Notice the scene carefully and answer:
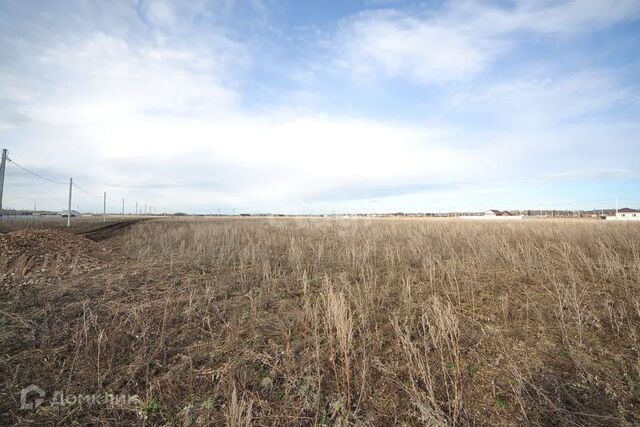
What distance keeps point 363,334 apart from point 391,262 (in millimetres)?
4231

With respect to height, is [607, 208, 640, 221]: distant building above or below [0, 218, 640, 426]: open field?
above

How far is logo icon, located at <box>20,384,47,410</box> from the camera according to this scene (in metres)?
2.92

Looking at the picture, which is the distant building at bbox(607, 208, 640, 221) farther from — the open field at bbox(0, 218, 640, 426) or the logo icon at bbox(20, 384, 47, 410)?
the logo icon at bbox(20, 384, 47, 410)

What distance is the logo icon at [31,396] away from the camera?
115 inches

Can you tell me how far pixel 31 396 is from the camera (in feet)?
10.0

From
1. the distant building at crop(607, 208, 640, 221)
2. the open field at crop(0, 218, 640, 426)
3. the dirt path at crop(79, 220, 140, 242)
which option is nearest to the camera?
the open field at crop(0, 218, 640, 426)

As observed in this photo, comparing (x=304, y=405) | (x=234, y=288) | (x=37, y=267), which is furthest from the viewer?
(x=37, y=267)

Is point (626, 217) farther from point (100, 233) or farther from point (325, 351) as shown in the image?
point (100, 233)

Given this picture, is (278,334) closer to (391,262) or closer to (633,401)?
(633,401)

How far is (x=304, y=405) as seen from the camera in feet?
9.48

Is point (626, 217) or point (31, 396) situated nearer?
point (31, 396)

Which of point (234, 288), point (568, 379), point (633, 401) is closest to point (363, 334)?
point (568, 379)

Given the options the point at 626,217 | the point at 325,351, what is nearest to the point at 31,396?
the point at 325,351

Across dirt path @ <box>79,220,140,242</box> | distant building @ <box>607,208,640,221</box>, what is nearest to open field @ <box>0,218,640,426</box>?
dirt path @ <box>79,220,140,242</box>
